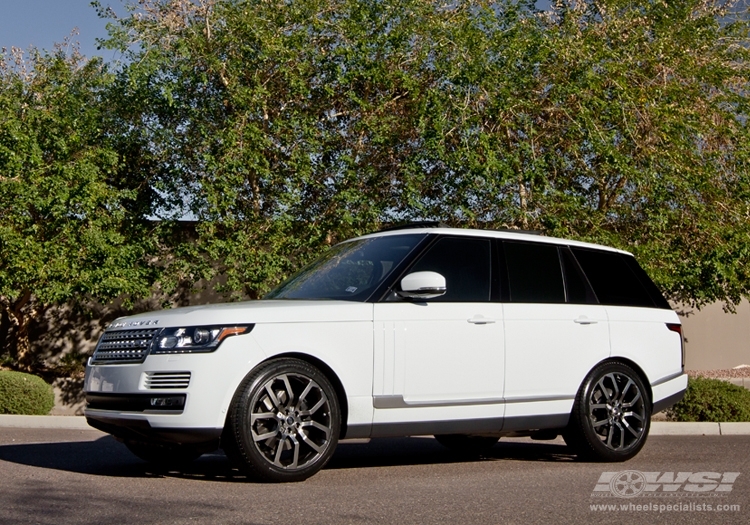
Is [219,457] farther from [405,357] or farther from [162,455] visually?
[405,357]

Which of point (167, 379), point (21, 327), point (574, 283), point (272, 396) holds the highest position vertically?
point (21, 327)

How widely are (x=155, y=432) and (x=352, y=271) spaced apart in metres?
2.22

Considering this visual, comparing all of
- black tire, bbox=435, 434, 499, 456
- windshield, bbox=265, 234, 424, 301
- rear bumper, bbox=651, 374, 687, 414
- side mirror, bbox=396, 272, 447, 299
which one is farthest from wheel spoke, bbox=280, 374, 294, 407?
rear bumper, bbox=651, 374, 687, 414

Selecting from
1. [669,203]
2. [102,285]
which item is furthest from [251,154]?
[669,203]

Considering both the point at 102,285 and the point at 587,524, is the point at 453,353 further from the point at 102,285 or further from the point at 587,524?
the point at 102,285

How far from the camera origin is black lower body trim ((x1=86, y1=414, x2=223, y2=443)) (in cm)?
675

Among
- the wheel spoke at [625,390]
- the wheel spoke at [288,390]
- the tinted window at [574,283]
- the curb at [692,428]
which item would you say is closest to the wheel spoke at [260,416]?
the wheel spoke at [288,390]

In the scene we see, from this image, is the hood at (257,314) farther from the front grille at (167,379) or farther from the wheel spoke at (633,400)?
the wheel spoke at (633,400)

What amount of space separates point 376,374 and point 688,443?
5103mm

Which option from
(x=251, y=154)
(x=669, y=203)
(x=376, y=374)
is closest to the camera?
(x=376, y=374)

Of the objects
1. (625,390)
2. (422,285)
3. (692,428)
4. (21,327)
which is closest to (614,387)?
(625,390)

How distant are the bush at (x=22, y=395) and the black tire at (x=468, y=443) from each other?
7.06 metres

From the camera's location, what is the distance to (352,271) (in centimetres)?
817

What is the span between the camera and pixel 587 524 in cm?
571
